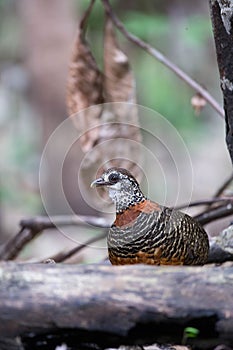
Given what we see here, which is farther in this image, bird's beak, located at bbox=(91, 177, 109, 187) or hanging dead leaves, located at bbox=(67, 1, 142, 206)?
hanging dead leaves, located at bbox=(67, 1, 142, 206)

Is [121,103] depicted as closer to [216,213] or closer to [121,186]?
[216,213]

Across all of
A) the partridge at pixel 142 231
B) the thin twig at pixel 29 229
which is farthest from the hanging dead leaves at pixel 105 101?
the partridge at pixel 142 231

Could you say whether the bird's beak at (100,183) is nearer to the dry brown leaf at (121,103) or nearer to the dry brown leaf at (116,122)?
the dry brown leaf at (116,122)

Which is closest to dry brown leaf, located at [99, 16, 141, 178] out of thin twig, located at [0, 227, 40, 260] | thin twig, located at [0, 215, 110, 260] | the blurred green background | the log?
thin twig, located at [0, 215, 110, 260]

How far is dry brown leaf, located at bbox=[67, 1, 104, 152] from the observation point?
298 cm

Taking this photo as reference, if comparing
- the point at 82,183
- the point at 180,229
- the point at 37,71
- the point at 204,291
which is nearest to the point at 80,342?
the point at 204,291

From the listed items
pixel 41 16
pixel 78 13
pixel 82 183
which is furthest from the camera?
pixel 78 13

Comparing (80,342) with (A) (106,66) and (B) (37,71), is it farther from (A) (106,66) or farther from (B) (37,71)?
(B) (37,71)

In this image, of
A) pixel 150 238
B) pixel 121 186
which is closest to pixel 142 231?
pixel 150 238

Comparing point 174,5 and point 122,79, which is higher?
point 174,5

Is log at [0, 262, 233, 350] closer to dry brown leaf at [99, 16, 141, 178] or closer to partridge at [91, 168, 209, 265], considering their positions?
partridge at [91, 168, 209, 265]

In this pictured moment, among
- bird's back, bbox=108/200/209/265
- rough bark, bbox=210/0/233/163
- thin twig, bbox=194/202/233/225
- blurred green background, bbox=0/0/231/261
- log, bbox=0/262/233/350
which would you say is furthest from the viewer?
blurred green background, bbox=0/0/231/261

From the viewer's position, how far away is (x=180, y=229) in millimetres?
1862

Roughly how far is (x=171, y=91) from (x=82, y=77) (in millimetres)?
5286
